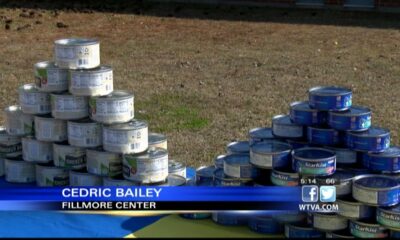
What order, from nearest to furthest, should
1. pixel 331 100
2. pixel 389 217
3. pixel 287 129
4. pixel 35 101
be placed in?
pixel 389 217
pixel 331 100
pixel 287 129
pixel 35 101

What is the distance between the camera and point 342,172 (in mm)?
6121

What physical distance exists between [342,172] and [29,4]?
1658 cm

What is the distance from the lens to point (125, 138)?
6660 millimetres


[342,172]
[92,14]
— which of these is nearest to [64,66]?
[342,172]

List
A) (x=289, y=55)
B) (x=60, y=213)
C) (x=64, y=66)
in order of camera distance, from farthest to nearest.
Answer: (x=289, y=55), (x=64, y=66), (x=60, y=213)

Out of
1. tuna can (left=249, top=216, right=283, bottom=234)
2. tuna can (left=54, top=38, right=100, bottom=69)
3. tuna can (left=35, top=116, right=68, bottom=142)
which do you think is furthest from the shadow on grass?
tuna can (left=249, top=216, right=283, bottom=234)

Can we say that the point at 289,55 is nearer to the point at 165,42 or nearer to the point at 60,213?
the point at 165,42

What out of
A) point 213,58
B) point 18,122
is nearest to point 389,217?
point 18,122

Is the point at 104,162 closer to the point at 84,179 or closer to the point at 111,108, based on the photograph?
the point at 84,179

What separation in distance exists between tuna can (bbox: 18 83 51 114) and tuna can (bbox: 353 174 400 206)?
10.2 feet

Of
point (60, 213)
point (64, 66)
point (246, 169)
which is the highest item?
point (64, 66)

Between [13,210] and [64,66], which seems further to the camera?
[64,66]

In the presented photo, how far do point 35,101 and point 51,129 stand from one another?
357 millimetres

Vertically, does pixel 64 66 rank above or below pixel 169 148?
above
